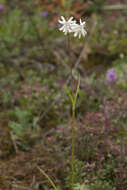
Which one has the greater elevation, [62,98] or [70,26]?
[70,26]

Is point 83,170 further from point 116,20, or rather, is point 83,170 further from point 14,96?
point 116,20

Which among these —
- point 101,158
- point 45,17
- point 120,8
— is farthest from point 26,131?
point 120,8

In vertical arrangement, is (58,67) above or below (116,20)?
below

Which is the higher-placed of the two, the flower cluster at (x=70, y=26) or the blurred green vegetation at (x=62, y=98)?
the flower cluster at (x=70, y=26)

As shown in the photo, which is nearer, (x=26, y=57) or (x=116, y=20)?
(x=26, y=57)

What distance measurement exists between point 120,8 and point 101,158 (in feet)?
13.7

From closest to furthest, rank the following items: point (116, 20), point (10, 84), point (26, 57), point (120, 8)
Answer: point (10, 84) → point (26, 57) → point (116, 20) → point (120, 8)

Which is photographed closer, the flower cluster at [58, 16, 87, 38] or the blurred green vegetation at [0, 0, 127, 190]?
the flower cluster at [58, 16, 87, 38]

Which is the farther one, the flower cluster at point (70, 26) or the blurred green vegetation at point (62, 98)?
the blurred green vegetation at point (62, 98)

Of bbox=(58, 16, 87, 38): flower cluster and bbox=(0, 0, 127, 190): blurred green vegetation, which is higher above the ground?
bbox=(58, 16, 87, 38): flower cluster

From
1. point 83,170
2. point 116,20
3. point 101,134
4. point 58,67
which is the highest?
point 116,20

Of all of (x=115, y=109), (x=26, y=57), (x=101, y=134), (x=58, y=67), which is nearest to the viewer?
(x=101, y=134)

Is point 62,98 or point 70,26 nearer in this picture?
point 70,26

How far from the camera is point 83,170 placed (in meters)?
1.84
